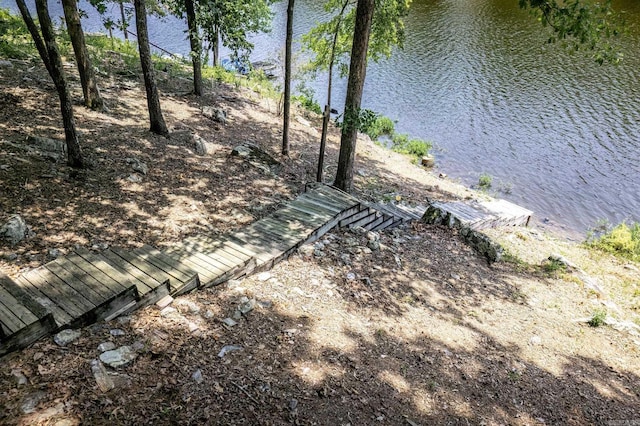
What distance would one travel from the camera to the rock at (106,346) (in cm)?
475

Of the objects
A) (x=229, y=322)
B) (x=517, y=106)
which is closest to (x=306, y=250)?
(x=229, y=322)

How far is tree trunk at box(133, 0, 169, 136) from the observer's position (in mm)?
11398

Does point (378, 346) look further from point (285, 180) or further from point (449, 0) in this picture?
point (449, 0)

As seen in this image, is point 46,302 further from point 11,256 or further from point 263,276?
point 263,276

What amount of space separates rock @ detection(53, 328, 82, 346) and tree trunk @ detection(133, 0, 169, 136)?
355 inches

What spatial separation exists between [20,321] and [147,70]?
9.57 meters

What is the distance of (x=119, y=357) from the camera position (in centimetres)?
469

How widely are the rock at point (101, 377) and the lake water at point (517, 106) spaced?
57.6ft

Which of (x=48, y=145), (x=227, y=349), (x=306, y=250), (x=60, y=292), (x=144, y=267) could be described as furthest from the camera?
(x=48, y=145)

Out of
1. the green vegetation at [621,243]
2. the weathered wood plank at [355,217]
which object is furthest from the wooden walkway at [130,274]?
the green vegetation at [621,243]

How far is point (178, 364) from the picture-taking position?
4867 mm

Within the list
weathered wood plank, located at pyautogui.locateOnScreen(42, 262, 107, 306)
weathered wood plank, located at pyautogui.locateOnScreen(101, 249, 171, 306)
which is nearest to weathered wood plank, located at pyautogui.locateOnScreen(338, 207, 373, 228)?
weathered wood plank, located at pyautogui.locateOnScreen(101, 249, 171, 306)

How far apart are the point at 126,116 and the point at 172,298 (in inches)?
388

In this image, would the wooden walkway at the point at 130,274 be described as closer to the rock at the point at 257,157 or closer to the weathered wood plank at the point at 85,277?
the weathered wood plank at the point at 85,277
